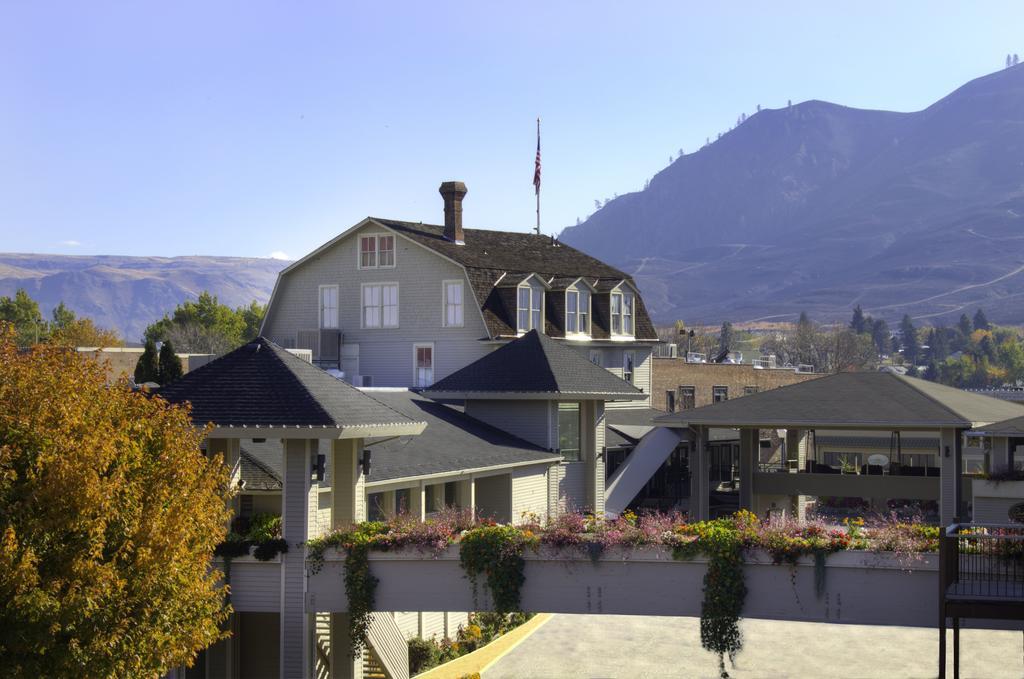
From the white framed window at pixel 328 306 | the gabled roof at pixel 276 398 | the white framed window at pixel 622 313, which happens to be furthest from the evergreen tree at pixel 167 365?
the gabled roof at pixel 276 398

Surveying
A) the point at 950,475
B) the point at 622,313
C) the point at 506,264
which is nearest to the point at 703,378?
the point at 622,313

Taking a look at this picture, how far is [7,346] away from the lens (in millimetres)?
20719

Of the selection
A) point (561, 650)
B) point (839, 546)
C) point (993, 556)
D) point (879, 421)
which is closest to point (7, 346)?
point (839, 546)

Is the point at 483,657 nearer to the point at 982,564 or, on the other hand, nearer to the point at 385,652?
the point at 385,652

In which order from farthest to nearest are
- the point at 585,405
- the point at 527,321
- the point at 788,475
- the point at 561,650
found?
the point at 527,321 < the point at 788,475 < the point at 585,405 < the point at 561,650

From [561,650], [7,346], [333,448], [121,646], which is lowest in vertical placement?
[561,650]

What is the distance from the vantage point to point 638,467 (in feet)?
176

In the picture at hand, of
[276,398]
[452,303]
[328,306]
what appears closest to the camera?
[276,398]

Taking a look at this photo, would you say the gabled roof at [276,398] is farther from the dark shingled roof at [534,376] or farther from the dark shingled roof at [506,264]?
the dark shingled roof at [506,264]

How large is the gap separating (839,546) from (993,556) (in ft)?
8.65

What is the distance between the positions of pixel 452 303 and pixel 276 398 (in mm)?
34704

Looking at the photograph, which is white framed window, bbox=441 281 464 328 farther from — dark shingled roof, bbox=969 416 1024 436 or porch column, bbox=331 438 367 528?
porch column, bbox=331 438 367 528

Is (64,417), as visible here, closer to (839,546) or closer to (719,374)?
(839,546)

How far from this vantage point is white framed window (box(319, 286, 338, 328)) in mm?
63334
